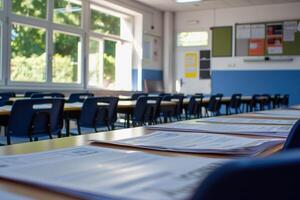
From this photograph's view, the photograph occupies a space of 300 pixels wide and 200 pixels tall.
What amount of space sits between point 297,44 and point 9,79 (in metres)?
7.26

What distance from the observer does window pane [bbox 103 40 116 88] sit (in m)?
9.84

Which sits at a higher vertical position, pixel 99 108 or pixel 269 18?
pixel 269 18

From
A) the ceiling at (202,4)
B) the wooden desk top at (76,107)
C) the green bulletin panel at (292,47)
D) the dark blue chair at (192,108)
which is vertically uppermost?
the ceiling at (202,4)

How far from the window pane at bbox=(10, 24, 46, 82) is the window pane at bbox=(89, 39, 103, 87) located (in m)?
1.58

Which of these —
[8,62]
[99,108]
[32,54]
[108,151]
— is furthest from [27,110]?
[32,54]

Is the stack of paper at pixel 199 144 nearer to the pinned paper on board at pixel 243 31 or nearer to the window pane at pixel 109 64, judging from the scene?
the window pane at pixel 109 64

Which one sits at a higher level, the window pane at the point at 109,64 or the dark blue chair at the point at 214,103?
the window pane at the point at 109,64

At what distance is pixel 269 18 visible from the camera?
10.6m

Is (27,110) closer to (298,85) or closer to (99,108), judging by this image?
(99,108)

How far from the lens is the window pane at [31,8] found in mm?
7211

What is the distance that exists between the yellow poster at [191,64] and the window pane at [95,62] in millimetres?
3098

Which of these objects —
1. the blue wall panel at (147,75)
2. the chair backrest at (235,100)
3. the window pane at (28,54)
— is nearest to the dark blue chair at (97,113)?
the window pane at (28,54)

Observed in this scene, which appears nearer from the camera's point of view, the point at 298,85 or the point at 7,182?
the point at 7,182

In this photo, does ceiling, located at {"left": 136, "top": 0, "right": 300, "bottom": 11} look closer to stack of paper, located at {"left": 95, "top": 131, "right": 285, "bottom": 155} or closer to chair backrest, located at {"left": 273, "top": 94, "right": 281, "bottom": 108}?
chair backrest, located at {"left": 273, "top": 94, "right": 281, "bottom": 108}
